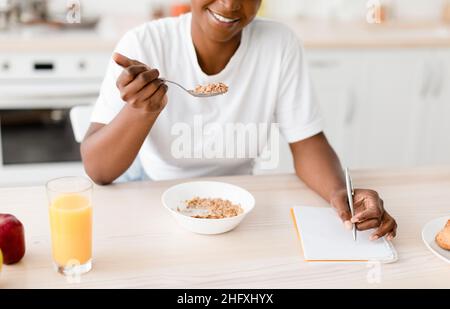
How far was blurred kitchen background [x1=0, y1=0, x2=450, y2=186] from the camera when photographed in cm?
219

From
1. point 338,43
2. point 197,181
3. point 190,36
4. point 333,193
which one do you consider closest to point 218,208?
point 197,181

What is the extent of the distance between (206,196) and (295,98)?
0.38 m

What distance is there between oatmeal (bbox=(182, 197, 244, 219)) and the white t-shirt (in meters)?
0.25

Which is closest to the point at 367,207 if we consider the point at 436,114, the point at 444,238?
the point at 444,238

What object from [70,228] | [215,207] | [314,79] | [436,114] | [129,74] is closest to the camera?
[70,228]

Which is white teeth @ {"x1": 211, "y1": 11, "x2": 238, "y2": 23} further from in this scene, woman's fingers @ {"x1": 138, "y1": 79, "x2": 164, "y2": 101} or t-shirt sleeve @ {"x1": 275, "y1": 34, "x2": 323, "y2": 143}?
woman's fingers @ {"x1": 138, "y1": 79, "x2": 164, "y2": 101}

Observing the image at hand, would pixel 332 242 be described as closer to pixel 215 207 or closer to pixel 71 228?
pixel 215 207

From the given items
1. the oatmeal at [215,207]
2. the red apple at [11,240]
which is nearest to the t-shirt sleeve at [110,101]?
the oatmeal at [215,207]

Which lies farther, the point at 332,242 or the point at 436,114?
the point at 436,114

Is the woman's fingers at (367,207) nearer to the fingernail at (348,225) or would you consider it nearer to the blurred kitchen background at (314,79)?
the fingernail at (348,225)

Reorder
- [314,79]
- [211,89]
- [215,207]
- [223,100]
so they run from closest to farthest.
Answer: [215,207]
[211,89]
[223,100]
[314,79]

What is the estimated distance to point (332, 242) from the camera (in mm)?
1003

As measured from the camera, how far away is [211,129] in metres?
1.35

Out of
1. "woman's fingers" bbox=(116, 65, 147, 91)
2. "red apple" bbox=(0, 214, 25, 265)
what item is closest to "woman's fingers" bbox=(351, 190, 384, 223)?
"woman's fingers" bbox=(116, 65, 147, 91)
